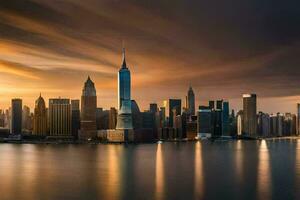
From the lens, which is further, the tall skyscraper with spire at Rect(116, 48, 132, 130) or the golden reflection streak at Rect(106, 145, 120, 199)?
the tall skyscraper with spire at Rect(116, 48, 132, 130)

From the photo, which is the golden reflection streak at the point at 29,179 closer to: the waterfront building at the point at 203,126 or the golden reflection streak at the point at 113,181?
the golden reflection streak at the point at 113,181

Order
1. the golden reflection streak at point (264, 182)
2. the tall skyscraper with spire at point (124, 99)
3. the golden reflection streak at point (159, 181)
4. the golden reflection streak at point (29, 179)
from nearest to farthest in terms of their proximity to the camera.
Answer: the golden reflection streak at point (159, 181), the golden reflection streak at point (264, 182), the golden reflection streak at point (29, 179), the tall skyscraper with spire at point (124, 99)

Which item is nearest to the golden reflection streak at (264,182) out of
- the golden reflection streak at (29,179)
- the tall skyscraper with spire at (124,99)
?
the golden reflection streak at (29,179)

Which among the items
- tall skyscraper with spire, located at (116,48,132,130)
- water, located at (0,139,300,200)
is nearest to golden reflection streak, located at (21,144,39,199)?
water, located at (0,139,300,200)

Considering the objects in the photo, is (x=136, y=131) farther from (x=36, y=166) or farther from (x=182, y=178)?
(x=182, y=178)

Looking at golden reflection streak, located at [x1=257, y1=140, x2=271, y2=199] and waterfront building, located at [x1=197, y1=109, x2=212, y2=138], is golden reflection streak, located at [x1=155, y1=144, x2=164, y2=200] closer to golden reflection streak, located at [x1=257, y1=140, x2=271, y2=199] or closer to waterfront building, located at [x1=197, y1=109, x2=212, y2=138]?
golden reflection streak, located at [x1=257, y1=140, x2=271, y2=199]

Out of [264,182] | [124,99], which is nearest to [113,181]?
[264,182]

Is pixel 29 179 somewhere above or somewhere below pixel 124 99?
below

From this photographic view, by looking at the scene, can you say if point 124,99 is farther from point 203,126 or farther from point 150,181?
point 150,181

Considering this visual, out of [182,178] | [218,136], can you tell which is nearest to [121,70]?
[218,136]
